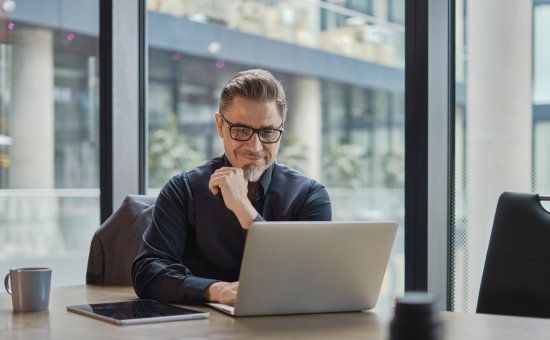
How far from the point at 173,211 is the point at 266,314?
68 centimetres

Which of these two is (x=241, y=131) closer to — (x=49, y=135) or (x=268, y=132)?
(x=268, y=132)

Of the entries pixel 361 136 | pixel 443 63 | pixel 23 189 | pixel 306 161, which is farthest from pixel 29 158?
pixel 443 63

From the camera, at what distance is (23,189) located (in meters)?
3.53

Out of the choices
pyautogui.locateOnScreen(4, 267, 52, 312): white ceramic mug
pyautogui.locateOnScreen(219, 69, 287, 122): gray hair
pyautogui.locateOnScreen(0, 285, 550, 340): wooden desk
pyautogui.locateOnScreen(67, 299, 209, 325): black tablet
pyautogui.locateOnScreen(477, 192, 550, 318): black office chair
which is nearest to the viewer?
pyautogui.locateOnScreen(0, 285, 550, 340): wooden desk

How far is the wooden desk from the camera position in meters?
1.41

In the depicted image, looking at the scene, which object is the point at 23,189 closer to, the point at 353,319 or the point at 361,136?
the point at 361,136

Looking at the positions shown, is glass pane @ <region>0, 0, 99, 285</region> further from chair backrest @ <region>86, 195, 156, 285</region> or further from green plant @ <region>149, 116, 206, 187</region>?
chair backrest @ <region>86, 195, 156, 285</region>

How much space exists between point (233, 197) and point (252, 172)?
0.53ft

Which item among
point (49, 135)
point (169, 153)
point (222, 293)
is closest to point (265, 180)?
point (222, 293)

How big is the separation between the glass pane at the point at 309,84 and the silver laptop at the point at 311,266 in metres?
1.03

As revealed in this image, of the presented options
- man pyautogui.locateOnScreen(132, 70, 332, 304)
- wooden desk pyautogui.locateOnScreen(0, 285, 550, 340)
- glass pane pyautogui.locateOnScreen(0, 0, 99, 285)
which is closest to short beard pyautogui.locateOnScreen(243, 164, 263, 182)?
man pyautogui.locateOnScreen(132, 70, 332, 304)

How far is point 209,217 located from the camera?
2.19m

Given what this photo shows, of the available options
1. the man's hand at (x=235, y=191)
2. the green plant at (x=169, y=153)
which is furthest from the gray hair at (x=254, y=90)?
the green plant at (x=169, y=153)

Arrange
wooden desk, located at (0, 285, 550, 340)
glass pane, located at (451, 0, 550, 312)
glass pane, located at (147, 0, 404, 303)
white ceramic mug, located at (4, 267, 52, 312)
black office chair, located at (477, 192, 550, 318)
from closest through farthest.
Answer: wooden desk, located at (0, 285, 550, 340) → white ceramic mug, located at (4, 267, 52, 312) → black office chair, located at (477, 192, 550, 318) → glass pane, located at (451, 0, 550, 312) → glass pane, located at (147, 0, 404, 303)
